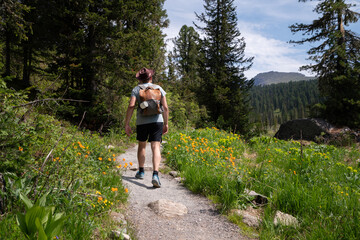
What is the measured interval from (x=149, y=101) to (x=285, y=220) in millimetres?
2771

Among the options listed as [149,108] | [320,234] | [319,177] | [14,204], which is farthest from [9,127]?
[319,177]

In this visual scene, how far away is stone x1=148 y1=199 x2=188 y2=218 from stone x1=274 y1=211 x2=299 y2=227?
1248mm

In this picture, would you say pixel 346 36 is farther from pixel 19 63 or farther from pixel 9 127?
pixel 19 63

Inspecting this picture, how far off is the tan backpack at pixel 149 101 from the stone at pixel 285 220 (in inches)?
98.3

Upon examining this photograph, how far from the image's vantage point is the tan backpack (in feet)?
13.1

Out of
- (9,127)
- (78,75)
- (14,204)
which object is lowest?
(14,204)

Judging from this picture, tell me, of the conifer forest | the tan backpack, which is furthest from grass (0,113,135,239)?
the tan backpack

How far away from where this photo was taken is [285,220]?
9.02 feet

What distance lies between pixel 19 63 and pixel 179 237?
20.9 meters

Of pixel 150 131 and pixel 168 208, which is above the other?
pixel 150 131

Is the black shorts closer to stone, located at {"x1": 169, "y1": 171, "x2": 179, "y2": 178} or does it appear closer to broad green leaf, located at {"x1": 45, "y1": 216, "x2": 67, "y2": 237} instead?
stone, located at {"x1": 169, "y1": 171, "x2": 179, "y2": 178}

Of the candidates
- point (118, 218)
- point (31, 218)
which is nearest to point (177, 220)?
point (118, 218)

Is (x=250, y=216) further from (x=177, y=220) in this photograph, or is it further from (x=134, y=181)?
(x=134, y=181)

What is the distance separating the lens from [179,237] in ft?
8.59
